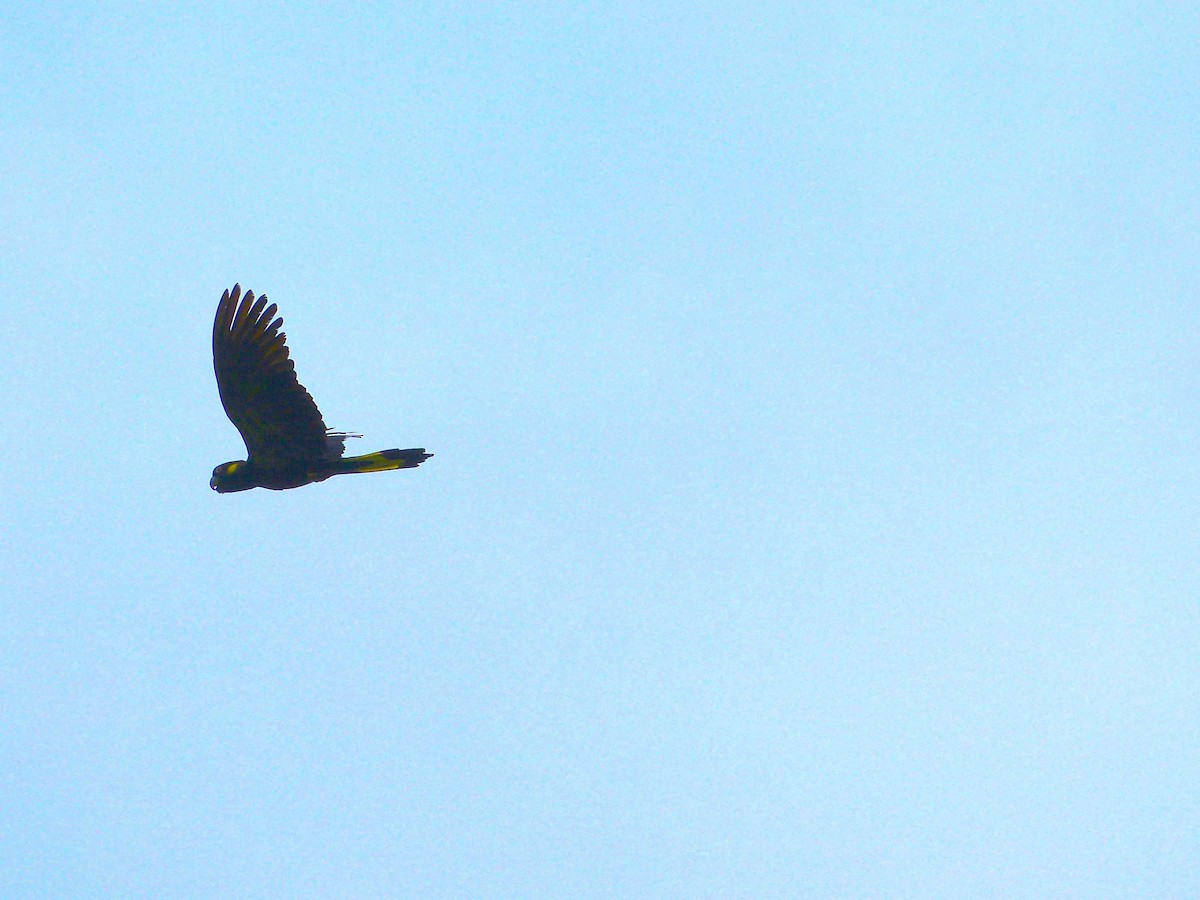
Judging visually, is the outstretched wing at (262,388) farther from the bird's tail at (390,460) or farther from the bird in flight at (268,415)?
the bird's tail at (390,460)

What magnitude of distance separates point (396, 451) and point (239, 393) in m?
2.03

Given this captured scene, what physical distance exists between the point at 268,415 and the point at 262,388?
45 cm

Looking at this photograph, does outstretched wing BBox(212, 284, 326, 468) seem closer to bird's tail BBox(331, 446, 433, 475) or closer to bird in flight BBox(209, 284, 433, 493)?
bird in flight BBox(209, 284, 433, 493)

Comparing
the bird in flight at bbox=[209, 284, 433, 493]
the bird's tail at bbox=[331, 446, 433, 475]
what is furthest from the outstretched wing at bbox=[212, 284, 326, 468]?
the bird's tail at bbox=[331, 446, 433, 475]

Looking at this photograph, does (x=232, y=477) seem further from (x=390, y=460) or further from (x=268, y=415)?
(x=390, y=460)

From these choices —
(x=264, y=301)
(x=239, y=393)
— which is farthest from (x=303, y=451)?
(x=264, y=301)

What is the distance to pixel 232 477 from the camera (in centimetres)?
1595

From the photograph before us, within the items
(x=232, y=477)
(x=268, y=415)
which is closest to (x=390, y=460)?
(x=268, y=415)

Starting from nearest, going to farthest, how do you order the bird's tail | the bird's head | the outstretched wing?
the outstretched wing
the bird's tail
the bird's head

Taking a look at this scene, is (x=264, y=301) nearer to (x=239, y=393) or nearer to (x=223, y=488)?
(x=239, y=393)

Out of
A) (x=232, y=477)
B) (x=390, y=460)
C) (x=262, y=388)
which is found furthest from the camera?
(x=232, y=477)

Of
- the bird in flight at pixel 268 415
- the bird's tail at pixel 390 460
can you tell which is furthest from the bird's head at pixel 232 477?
the bird's tail at pixel 390 460

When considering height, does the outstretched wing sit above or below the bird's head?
above

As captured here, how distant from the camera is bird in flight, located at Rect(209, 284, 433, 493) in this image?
1450cm
